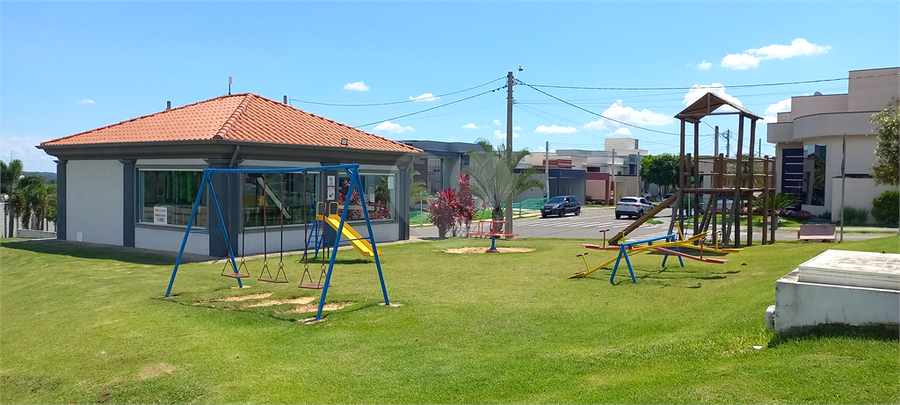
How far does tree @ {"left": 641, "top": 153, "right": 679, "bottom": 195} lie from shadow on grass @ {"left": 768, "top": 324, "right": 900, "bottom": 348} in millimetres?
64949

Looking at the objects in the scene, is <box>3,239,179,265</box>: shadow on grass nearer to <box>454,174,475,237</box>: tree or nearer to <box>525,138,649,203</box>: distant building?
<box>454,174,475,237</box>: tree

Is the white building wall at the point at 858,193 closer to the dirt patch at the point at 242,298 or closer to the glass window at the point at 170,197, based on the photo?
the glass window at the point at 170,197

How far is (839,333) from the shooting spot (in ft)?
19.9

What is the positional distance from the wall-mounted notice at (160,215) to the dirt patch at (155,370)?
1229 centimetres

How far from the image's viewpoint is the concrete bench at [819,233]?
20047 mm

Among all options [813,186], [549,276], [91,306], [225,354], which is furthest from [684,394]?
[813,186]

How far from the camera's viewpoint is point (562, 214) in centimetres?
4750

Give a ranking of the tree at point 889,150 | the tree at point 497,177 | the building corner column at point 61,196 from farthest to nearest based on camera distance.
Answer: the tree at point 497,177, the building corner column at point 61,196, the tree at point 889,150

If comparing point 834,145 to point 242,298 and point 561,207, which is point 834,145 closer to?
point 561,207

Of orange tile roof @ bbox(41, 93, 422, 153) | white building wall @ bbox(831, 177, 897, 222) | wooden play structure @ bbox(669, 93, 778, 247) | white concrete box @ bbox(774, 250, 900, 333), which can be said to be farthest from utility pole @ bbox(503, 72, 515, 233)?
white building wall @ bbox(831, 177, 897, 222)

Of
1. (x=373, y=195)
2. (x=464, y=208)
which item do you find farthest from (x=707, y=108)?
(x=373, y=195)

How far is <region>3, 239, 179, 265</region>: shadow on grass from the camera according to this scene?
16.7 m

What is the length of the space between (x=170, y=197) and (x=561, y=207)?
1299 inches

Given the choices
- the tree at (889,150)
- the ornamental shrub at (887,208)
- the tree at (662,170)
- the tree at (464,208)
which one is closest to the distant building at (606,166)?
the tree at (662,170)
